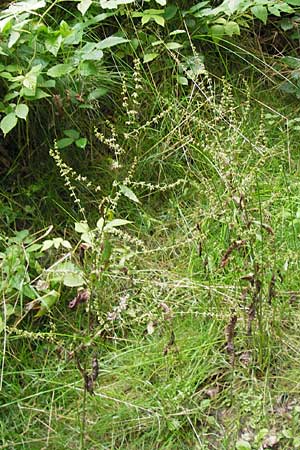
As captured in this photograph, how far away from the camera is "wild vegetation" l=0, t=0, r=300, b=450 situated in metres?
1.98

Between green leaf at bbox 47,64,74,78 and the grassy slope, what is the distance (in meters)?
0.49

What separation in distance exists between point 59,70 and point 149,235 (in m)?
0.57

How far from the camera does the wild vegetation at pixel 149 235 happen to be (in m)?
1.98

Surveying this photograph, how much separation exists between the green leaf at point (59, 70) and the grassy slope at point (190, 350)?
495mm

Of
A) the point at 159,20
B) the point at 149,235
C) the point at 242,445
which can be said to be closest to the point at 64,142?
the point at 149,235

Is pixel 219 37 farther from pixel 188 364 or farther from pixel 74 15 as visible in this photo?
pixel 188 364

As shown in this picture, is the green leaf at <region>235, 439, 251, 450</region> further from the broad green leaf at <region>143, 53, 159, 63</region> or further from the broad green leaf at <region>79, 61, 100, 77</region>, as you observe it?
the broad green leaf at <region>143, 53, 159, 63</region>

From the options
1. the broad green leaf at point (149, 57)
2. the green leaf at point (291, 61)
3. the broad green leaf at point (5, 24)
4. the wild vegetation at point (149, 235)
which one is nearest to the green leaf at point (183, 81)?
the wild vegetation at point (149, 235)

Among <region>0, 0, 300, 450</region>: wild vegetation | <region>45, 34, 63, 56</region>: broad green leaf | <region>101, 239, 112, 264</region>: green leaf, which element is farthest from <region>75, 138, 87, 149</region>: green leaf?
<region>101, 239, 112, 264</region>: green leaf

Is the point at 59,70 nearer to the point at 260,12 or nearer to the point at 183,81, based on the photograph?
the point at 183,81

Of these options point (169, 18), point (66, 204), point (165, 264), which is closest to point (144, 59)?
point (169, 18)

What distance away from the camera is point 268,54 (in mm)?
3010

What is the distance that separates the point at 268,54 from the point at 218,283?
114 cm

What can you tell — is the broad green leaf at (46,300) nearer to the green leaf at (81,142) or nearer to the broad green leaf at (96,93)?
the green leaf at (81,142)
